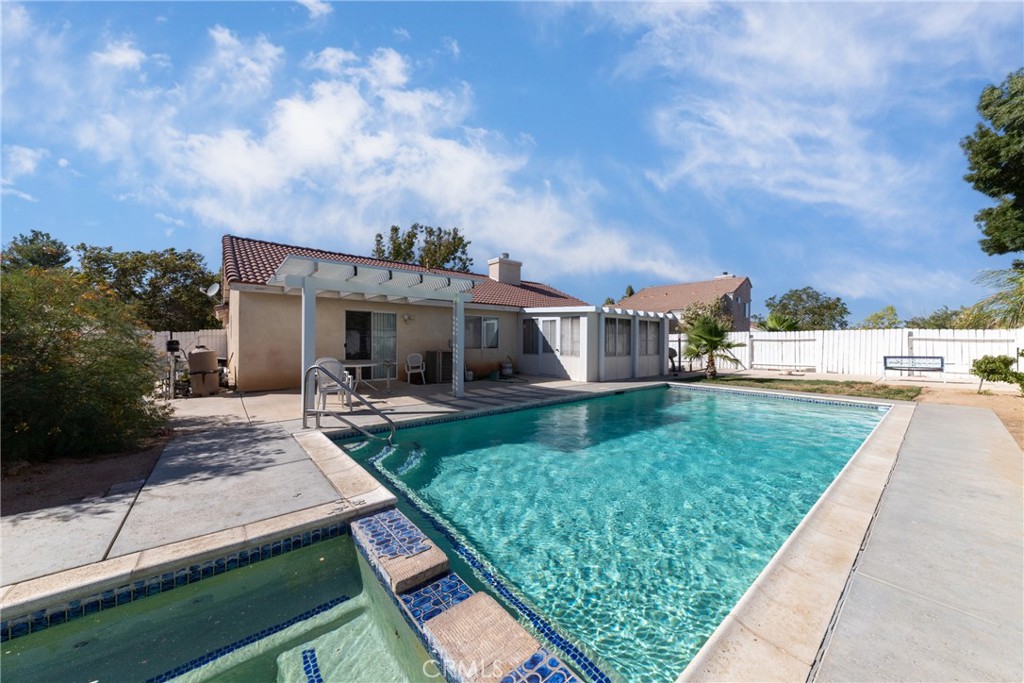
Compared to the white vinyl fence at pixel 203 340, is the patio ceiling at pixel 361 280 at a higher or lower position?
higher

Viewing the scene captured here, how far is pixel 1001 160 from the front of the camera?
15.8 metres

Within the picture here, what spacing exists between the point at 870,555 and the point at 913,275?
34805 millimetres

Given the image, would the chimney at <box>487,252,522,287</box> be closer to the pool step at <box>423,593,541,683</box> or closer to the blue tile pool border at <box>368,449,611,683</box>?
the blue tile pool border at <box>368,449,611,683</box>

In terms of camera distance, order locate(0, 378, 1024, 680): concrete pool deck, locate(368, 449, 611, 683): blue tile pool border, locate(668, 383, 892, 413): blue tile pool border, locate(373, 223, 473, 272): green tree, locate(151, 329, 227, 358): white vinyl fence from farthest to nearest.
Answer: locate(373, 223, 473, 272): green tree
locate(151, 329, 227, 358): white vinyl fence
locate(668, 383, 892, 413): blue tile pool border
locate(368, 449, 611, 683): blue tile pool border
locate(0, 378, 1024, 680): concrete pool deck

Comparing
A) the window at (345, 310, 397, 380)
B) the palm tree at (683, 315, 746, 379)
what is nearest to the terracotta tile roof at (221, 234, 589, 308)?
the window at (345, 310, 397, 380)

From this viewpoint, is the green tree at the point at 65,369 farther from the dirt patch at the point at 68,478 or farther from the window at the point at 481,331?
the window at the point at 481,331

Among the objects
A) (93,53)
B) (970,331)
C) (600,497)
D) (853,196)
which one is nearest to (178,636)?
(600,497)

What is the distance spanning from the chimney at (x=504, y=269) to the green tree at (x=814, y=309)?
94.4 ft

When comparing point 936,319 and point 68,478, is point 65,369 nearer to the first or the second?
point 68,478

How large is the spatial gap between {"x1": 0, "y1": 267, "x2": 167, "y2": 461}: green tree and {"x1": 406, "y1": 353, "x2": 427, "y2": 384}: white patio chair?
765 cm

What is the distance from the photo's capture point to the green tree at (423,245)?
33062 mm

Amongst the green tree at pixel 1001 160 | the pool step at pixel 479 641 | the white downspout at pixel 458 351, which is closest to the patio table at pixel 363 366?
the white downspout at pixel 458 351

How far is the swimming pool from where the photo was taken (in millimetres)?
2486

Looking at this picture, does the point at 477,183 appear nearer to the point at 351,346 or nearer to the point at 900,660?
the point at 351,346
